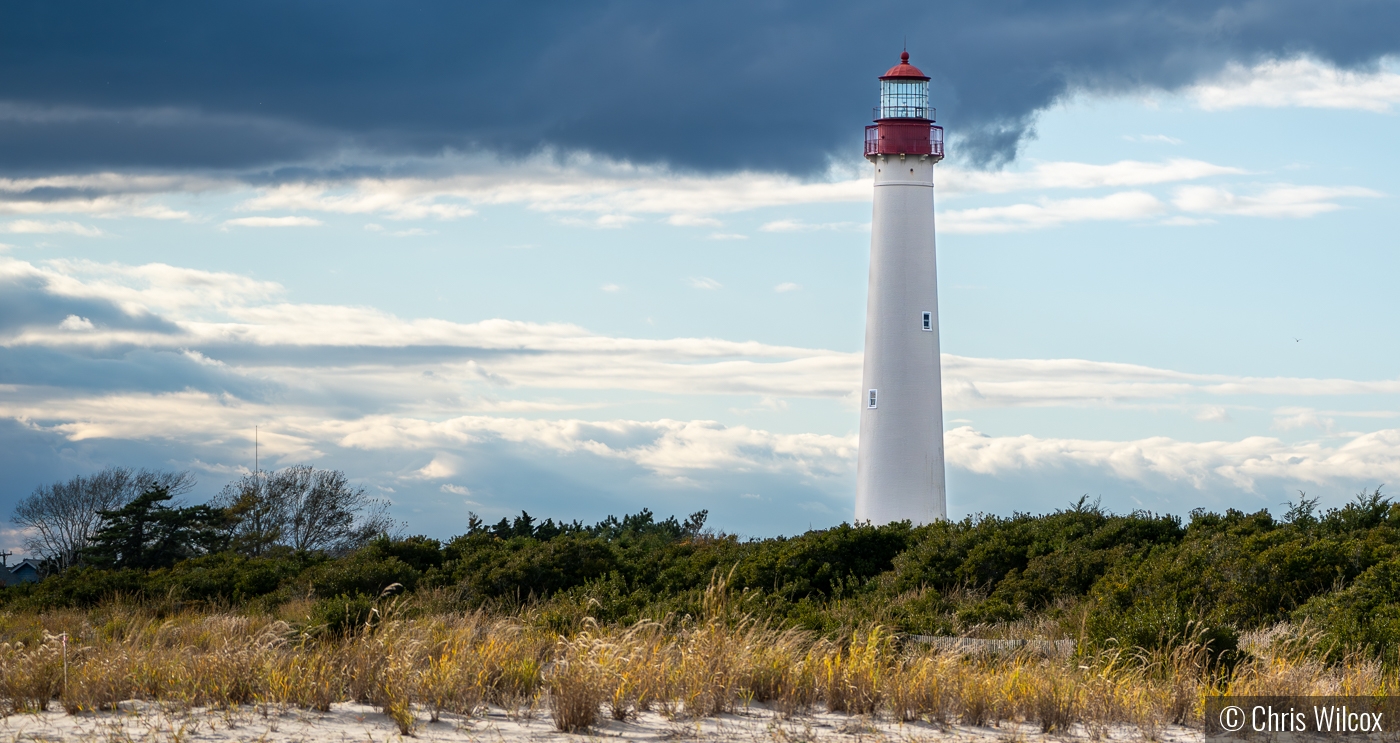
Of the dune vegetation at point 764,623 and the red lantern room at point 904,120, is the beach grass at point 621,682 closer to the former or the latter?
the dune vegetation at point 764,623

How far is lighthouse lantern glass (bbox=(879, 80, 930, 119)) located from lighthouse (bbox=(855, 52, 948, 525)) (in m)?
0.42

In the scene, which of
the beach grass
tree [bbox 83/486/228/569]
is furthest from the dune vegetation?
tree [bbox 83/486/228/569]

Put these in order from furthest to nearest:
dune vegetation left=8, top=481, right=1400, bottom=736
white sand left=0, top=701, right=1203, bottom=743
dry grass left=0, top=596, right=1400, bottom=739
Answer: dune vegetation left=8, top=481, right=1400, bottom=736 → dry grass left=0, top=596, right=1400, bottom=739 → white sand left=0, top=701, right=1203, bottom=743

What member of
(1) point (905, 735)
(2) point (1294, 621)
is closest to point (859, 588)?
(2) point (1294, 621)

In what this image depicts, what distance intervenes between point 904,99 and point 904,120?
33.7 inches

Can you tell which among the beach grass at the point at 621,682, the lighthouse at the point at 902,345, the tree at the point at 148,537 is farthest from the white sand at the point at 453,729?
the tree at the point at 148,537

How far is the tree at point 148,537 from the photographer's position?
31734mm

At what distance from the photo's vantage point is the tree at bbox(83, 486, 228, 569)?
31.7 metres

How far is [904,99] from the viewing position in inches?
1242

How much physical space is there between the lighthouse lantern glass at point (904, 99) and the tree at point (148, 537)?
21.7 m

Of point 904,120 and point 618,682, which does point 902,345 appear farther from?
point 618,682

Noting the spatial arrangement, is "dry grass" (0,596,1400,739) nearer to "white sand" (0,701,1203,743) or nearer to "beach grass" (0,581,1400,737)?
"beach grass" (0,581,1400,737)

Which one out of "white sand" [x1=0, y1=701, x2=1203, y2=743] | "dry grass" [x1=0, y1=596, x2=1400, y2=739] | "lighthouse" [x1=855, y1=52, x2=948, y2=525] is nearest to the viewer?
"white sand" [x1=0, y1=701, x2=1203, y2=743]

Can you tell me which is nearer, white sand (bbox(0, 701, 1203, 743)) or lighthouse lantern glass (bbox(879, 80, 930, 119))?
white sand (bbox(0, 701, 1203, 743))
